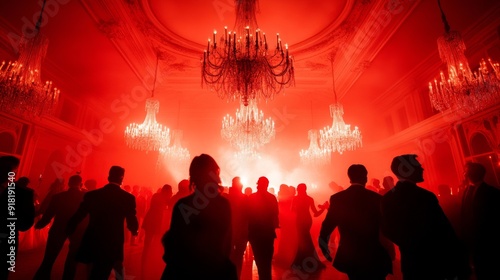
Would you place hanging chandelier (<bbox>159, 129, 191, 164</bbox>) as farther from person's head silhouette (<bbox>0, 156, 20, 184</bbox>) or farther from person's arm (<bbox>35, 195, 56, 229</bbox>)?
person's head silhouette (<bbox>0, 156, 20, 184</bbox>)

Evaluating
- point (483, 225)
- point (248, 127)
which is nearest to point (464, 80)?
point (483, 225)

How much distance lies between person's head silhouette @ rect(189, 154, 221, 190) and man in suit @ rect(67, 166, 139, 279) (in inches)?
59.3

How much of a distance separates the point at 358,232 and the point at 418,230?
1.62 feet

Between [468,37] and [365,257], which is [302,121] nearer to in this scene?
[468,37]

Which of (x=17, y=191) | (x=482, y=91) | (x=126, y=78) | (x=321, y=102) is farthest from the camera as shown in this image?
(x=321, y=102)

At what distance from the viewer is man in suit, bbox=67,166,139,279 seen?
250 centimetres

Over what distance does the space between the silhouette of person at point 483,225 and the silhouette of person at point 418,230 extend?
1.15 metres

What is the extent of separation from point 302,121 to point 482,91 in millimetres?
8378

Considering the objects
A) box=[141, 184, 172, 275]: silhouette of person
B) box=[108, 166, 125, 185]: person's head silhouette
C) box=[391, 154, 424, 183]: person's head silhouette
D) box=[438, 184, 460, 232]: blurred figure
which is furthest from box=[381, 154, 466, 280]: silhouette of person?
box=[141, 184, 172, 275]: silhouette of person

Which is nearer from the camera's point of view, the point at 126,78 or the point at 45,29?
the point at 45,29

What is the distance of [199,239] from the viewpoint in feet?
5.03

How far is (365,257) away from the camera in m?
2.14

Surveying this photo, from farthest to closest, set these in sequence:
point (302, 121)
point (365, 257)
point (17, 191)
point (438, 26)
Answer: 1. point (302, 121)
2. point (438, 26)
3. point (17, 191)
4. point (365, 257)

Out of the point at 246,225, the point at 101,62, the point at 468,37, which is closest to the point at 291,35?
the point at 468,37
